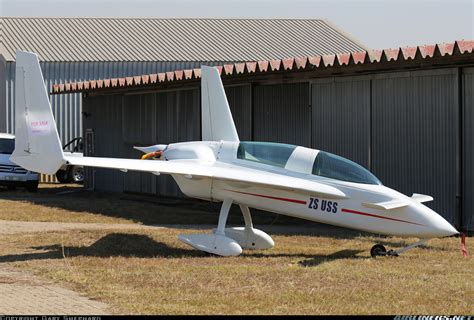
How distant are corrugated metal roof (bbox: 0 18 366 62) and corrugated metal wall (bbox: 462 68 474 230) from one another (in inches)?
1021

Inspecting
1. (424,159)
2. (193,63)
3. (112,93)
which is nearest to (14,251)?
(424,159)

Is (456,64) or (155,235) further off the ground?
(456,64)

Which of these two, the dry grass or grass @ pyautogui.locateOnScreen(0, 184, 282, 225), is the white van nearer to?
grass @ pyautogui.locateOnScreen(0, 184, 282, 225)

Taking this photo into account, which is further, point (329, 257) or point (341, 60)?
point (341, 60)

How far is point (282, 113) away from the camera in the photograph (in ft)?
76.0

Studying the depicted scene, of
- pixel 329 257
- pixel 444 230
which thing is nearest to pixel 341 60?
Result: pixel 329 257

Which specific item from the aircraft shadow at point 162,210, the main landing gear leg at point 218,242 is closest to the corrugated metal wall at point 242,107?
the aircraft shadow at point 162,210

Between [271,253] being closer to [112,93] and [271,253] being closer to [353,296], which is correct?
[353,296]

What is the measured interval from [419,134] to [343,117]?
2.18m

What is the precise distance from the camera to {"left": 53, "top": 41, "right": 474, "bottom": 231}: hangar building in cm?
1794

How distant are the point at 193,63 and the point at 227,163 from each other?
28439 millimetres

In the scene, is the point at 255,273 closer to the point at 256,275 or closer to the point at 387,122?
the point at 256,275

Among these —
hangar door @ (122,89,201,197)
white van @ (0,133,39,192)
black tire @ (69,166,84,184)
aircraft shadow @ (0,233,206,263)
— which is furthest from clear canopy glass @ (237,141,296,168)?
black tire @ (69,166,84,184)

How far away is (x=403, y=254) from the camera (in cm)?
1441
